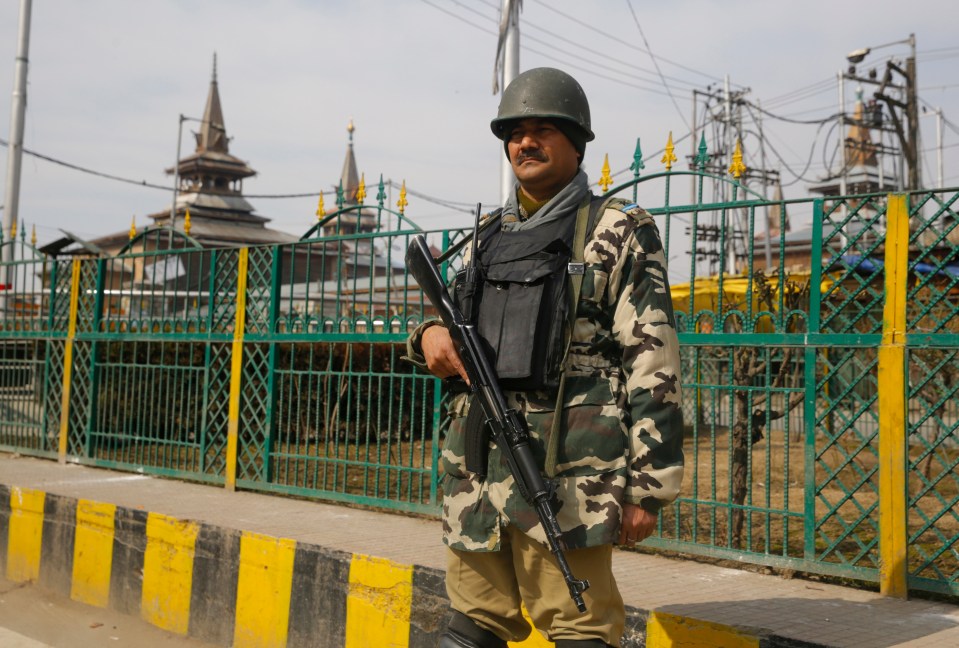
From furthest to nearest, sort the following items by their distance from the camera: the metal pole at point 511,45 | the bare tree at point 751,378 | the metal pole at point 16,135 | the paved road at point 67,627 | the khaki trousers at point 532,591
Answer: the metal pole at point 16,135 → the metal pole at point 511,45 → the paved road at point 67,627 → the bare tree at point 751,378 → the khaki trousers at point 532,591

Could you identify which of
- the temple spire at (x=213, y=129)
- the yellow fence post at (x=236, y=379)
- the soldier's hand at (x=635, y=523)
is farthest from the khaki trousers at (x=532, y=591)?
the temple spire at (x=213, y=129)

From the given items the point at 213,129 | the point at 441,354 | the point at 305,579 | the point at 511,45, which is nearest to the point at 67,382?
the point at 305,579

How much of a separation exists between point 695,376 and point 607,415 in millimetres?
2319

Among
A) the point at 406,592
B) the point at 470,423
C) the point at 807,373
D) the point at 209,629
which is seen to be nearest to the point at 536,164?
the point at 470,423

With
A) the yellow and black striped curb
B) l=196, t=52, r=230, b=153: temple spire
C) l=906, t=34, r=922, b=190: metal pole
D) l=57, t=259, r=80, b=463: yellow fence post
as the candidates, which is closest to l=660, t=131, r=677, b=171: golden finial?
the yellow and black striped curb

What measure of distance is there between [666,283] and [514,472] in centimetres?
63

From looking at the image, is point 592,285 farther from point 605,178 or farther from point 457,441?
point 605,178

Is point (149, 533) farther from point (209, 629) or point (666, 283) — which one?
point (666, 283)

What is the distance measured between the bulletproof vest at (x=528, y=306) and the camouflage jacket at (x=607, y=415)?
0.06 m

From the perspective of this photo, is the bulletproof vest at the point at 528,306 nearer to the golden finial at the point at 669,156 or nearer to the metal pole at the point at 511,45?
the golden finial at the point at 669,156

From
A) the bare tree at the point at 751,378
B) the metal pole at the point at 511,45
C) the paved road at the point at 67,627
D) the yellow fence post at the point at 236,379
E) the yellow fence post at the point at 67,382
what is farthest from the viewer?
the metal pole at the point at 511,45

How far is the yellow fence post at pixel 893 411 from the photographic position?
3666 mm

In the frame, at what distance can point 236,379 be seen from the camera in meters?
6.12

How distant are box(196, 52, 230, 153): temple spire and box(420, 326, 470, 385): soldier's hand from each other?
57.2 meters
